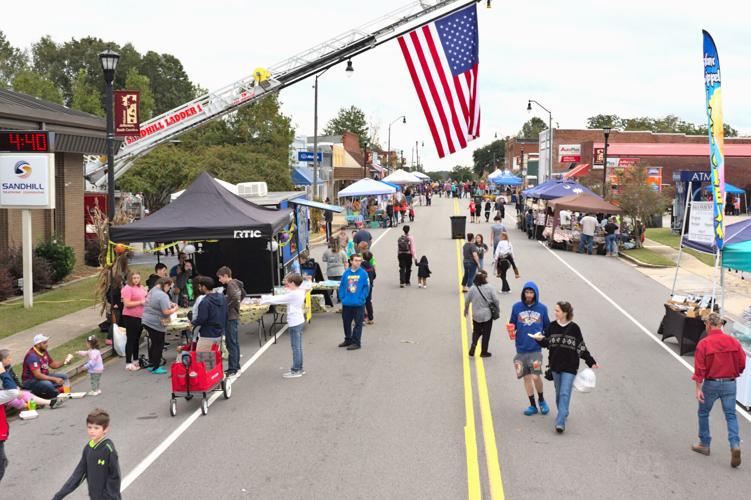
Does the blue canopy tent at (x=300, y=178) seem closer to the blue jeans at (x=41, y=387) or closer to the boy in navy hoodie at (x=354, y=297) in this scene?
the boy in navy hoodie at (x=354, y=297)

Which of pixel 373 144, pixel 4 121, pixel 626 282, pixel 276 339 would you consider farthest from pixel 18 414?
pixel 373 144

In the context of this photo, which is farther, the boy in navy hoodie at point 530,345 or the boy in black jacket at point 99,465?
the boy in navy hoodie at point 530,345

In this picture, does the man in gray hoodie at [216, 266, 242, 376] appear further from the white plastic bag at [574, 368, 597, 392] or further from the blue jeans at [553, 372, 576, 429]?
the white plastic bag at [574, 368, 597, 392]

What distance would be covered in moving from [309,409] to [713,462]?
501 cm

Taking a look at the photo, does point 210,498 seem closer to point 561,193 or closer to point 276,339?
point 276,339

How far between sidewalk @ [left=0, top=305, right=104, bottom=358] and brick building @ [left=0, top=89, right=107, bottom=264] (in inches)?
210

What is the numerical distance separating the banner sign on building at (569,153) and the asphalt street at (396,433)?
61283mm

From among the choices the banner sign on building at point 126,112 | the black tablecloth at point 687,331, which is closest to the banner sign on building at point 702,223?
the black tablecloth at point 687,331

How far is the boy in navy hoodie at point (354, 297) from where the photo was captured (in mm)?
14062

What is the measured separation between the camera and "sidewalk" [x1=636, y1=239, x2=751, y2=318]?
21242mm

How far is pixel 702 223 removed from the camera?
14461 mm

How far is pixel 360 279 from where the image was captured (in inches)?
555

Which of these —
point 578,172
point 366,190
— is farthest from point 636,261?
point 578,172

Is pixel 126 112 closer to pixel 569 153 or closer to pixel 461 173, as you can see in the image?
pixel 569 153
